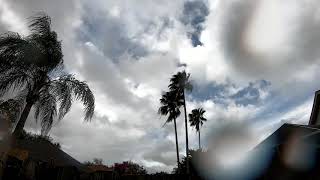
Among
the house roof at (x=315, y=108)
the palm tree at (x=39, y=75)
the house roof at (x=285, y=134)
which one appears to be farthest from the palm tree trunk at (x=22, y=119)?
the house roof at (x=315, y=108)

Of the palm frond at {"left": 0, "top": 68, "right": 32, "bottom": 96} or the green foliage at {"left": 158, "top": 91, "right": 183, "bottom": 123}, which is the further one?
the green foliage at {"left": 158, "top": 91, "right": 183, "bottom": 123}

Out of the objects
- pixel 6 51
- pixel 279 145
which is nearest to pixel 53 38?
pixel 6 51

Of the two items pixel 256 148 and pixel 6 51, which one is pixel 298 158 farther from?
pixel 6 51

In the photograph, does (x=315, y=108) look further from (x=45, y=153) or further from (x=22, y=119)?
(x=45, y=153)

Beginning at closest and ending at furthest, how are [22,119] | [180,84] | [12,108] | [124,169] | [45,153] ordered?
[22,119] < [12,108] < [45,153] < [124,169] < [180,84]

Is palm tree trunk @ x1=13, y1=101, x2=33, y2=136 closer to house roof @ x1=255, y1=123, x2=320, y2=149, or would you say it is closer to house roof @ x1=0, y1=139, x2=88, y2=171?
house roof @ x1=0, y1=139, x2=88, y2=171

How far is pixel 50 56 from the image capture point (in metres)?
16.8

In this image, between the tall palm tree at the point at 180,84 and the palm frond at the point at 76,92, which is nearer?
the palm frond at the point at 76,92

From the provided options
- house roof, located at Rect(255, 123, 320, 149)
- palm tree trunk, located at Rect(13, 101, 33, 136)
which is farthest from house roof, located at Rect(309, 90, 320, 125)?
palm tree trunk, located at Rect(13, 101, 33, 136)

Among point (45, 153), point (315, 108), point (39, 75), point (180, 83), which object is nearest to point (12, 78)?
point (39, 75)

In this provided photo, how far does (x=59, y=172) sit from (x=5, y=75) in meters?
6.19

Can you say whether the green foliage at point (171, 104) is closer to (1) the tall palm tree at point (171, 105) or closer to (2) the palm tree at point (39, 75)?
(1) the tall palm tree at point (171, 105)

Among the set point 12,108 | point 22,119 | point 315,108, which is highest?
point 315,108

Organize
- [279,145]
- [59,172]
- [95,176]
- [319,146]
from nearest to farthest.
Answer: [319,146], [279,145], [59,172], [95,176]
